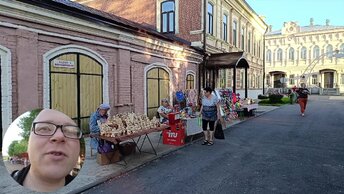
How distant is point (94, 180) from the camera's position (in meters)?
5.26

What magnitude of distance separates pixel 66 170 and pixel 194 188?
4507mm

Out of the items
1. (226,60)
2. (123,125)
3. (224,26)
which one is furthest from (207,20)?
(123,125)

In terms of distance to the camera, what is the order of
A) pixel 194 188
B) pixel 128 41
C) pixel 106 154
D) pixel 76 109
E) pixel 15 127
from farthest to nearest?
pixel 128 41 → pixel 76 109 → pixel 106 154 → pixel 194 188 → pixel 15 127

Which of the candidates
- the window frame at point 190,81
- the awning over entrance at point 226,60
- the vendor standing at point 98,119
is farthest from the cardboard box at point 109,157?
the awning over entrance at point 226,60

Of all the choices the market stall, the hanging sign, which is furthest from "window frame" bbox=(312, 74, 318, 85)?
the hanging sign

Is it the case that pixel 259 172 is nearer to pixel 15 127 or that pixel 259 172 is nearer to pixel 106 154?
pixel 106 154

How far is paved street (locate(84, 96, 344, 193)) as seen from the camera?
503 centimetres

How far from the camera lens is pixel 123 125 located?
249 inches

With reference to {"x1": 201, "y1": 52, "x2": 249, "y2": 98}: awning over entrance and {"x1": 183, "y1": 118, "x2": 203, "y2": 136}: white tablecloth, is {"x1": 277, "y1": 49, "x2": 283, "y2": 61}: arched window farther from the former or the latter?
{"x1": 183, "y1": 118, "x2": 203, "y2": 136}: white tablecloth

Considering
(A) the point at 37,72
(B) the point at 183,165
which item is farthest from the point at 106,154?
(A) the point at 37,72

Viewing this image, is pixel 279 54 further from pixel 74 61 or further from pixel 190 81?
pixel 74 61

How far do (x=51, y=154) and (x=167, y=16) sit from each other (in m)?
20.0

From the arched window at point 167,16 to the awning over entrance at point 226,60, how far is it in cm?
417

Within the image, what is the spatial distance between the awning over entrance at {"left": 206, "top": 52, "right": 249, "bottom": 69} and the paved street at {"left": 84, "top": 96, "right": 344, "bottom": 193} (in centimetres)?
714
